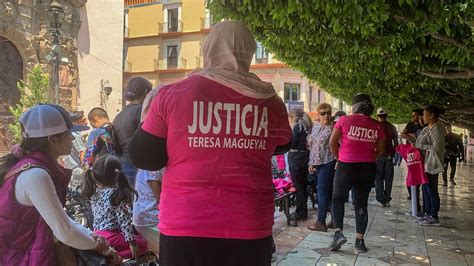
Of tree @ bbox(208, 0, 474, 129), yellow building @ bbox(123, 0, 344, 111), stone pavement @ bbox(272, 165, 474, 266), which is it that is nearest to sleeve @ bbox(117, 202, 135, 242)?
stone pavement @ bbox(272, 165, 474, 266)

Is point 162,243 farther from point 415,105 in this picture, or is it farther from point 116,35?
point 116,35

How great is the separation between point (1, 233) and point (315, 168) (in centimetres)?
519

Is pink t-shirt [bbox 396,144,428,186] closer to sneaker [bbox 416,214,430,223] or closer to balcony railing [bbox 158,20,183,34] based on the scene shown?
sneaker [bbox 416,214,430,223]

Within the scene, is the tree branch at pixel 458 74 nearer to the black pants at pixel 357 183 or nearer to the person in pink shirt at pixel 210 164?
the black pants at pixel 357 183

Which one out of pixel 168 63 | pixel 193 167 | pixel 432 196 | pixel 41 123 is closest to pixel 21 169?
pixel 41 123

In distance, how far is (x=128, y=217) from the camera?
3.26m

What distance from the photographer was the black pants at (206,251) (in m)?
1.88

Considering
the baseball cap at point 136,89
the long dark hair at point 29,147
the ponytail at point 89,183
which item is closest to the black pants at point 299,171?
the baseball cap at point 136,89

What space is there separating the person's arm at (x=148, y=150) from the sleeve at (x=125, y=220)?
1.36 meters

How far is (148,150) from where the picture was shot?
1.94 m

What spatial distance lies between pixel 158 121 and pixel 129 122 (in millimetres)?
1731

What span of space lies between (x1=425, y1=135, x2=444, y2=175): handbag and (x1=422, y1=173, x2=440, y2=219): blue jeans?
0.15m

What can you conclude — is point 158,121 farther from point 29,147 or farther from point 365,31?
point 365,31

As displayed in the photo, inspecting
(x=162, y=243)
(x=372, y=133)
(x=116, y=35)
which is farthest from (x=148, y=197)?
(x=116, y=35)
